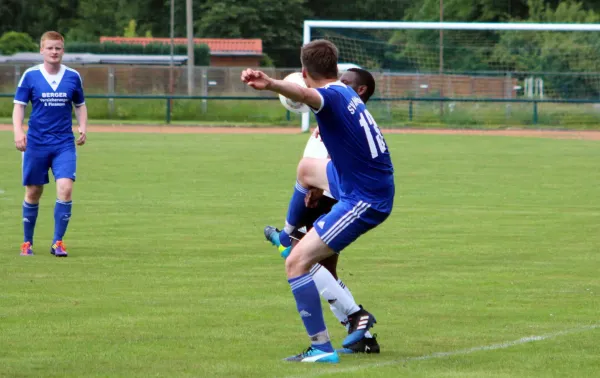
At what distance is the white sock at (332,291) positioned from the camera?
7.24 metres

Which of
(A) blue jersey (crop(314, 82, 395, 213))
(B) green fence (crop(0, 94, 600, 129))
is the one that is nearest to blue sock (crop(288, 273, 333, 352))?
(A) blue jersey (crop(314, 82, 395, 213))

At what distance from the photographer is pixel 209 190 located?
18703mm

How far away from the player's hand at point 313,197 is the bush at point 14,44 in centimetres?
6751

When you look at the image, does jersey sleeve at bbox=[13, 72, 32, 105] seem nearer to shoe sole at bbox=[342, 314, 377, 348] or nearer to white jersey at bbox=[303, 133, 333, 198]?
white jersey at bbox=[303, 133, 333, 198]

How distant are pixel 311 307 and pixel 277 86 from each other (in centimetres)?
142

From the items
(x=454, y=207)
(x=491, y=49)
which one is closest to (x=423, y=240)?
(x=454, y=207)

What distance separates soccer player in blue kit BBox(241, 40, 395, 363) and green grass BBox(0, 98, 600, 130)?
3308cm

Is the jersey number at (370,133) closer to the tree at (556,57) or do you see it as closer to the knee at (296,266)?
the knee at (296,266)

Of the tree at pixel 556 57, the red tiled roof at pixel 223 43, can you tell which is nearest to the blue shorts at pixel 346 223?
the tree at pixel 556 57

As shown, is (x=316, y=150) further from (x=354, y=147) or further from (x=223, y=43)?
(x=223, y=43)

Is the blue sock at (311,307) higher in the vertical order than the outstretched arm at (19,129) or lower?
lower

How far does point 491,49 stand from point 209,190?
30442 millimetres

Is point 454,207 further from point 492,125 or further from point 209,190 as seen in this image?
point 492,125

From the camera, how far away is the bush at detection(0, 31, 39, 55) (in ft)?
239
